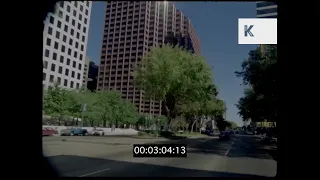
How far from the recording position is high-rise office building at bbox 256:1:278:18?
2.74m

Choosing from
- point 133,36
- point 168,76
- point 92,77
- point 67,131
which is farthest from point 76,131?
point 133,36

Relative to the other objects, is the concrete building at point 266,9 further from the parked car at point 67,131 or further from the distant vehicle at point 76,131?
the distant vehicle at point 76,131

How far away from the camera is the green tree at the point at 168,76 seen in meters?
5.10

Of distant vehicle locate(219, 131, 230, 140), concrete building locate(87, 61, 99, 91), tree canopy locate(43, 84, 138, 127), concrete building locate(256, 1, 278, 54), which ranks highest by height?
concrete building locate(256, 1, 278, 54)

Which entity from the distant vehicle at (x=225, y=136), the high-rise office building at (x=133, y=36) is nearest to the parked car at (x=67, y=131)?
the high-rise office building at (x=133, y=36)

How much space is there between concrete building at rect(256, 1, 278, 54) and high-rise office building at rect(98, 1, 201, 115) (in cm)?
90

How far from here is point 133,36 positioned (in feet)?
14.6

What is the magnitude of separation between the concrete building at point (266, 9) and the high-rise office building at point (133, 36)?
903 mm

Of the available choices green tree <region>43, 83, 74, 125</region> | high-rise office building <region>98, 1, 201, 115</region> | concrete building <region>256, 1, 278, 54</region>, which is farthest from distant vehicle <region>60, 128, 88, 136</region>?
concrete building <region>256, 1, 278, 54</region>

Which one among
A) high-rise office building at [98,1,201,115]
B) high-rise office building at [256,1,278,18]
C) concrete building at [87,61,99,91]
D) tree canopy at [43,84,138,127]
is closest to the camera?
high-rise office building at [256,1,278,18]

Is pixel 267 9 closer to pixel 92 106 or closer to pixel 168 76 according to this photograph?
pixel 168 76

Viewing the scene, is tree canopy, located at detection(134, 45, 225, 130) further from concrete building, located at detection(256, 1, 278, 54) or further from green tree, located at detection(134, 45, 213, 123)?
concrete building, located at detection(256, 1, 278, 54)

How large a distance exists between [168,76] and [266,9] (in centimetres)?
274
